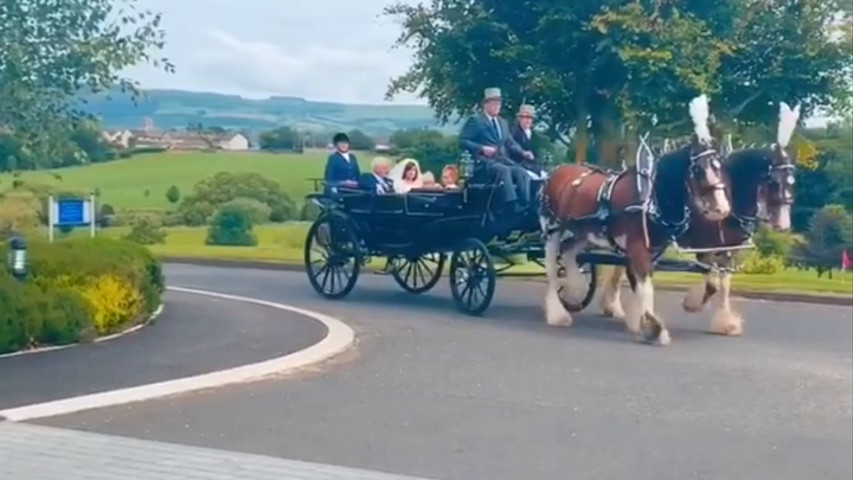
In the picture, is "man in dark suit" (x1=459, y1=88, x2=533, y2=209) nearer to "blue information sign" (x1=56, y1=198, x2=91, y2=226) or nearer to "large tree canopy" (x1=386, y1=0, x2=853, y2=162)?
"blue information sign" (x1=56, y1=198, x2=91, y2=226)

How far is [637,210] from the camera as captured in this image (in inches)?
637

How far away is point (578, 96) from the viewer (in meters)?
28.1

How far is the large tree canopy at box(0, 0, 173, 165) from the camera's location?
14.0 m

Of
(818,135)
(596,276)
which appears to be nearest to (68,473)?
(596,276)

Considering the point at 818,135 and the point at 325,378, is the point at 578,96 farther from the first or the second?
the point at 325,378

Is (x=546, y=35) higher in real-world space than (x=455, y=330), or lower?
higher

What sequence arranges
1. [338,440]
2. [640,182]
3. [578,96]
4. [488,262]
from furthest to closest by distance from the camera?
[578,96] → [488,262] → [640,182] → [338,440]

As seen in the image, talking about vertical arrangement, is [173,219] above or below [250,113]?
below

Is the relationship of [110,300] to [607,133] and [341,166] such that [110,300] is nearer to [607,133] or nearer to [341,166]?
[341,166]

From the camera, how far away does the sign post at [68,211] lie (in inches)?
811

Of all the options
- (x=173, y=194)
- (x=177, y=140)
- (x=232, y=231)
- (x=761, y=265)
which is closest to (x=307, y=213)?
(x=173, y=194)

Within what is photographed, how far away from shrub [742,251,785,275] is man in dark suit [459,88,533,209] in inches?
428

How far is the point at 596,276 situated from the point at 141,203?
33.6ft

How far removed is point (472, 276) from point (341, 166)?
3.02 m
